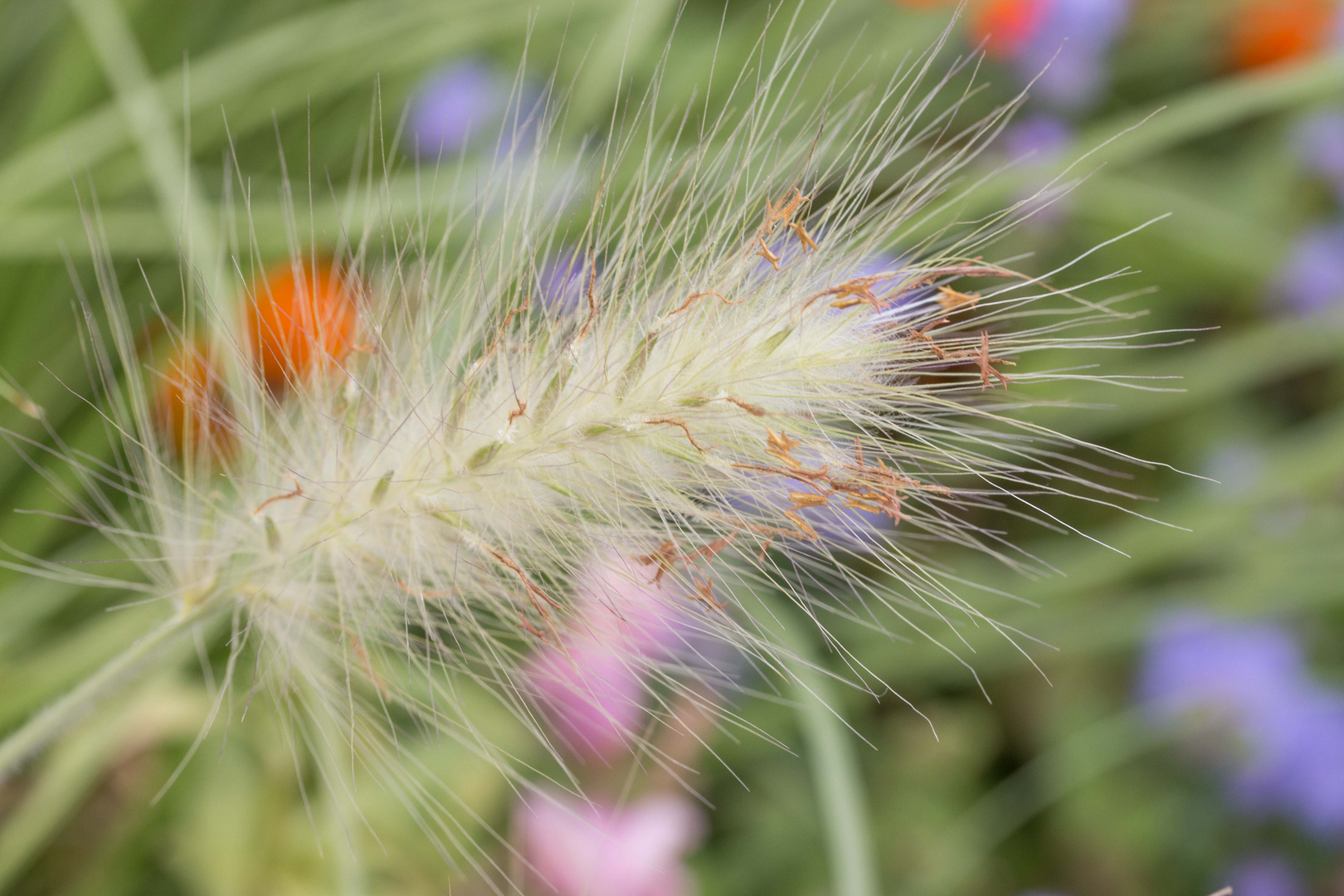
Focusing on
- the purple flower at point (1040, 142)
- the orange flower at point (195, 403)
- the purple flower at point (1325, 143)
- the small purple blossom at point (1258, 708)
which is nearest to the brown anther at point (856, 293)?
the orange flower at point (195, 403)

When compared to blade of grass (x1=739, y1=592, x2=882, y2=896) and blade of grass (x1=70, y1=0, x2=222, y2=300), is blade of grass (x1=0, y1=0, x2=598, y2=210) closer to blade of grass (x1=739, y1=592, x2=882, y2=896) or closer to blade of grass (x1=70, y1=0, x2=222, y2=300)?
blade of grass (x1=70, y1=0, x2=222, y2=300)

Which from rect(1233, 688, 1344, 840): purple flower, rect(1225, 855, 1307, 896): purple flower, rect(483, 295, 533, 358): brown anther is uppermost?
rect(483, 295, 533, 358): brown anther

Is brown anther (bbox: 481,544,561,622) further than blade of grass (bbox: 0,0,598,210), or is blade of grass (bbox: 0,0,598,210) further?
blade of grass (bbox: 0,0,598,210)

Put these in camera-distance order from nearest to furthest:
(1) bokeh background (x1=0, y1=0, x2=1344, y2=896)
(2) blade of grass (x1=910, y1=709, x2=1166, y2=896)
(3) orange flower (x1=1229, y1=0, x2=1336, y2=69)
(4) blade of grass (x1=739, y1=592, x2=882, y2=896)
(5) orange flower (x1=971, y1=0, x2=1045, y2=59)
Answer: (4) blade of grass (x1=739, y1=592, x2=882, y2=896), (1) bokeh background (x1=0, y1=0, x2=1344, y2=896), (2) blade of grass (x1=910, y1=709, x2=1166, y2=896), (5) orange flower (x1=971, y1=0, x2=1045, y2=59), (3) orange flower (x1=1229, y1=0, x2=1336, y2=69)

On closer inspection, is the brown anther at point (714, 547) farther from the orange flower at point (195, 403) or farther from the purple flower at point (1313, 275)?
the purple flower at point (1313, 275)

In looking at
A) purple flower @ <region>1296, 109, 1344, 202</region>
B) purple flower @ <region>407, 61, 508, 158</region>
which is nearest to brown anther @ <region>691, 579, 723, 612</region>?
purple flower @ <region>407, 61, 508, 158</region>
